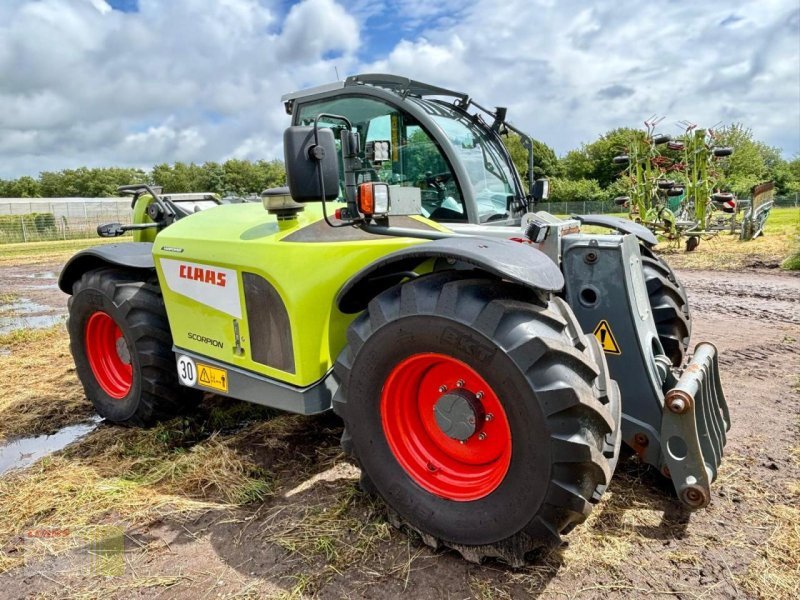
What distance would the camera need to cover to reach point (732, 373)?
457 centimetres

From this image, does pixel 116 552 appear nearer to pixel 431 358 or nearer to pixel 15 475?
pixel 15 475

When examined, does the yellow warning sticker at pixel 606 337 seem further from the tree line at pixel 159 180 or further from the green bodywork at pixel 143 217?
the tree line at pixel 159 180

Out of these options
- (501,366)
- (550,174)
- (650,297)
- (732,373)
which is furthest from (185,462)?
(550,174)

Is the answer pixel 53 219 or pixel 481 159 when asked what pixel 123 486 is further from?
pixel 53 219

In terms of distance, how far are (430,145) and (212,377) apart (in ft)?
6.27

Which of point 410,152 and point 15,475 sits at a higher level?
point 410,152

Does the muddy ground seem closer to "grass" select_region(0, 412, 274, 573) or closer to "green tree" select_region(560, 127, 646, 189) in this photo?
"grass" select_region(0, 412, 274, 573)

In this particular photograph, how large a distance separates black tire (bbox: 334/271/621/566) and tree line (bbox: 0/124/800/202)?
31.7 m

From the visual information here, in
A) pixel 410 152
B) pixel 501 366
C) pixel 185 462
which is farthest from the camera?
pixel 410 152

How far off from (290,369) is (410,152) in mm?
1595

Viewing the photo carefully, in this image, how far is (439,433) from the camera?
253 cm

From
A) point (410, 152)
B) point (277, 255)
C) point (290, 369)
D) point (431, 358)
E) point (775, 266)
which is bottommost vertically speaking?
point (775, 266)

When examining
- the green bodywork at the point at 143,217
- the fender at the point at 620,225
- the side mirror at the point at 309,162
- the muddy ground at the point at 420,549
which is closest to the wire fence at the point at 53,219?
the green bodywork at the point at 143,217

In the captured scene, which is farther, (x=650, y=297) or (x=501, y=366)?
(x=650, y=297)
